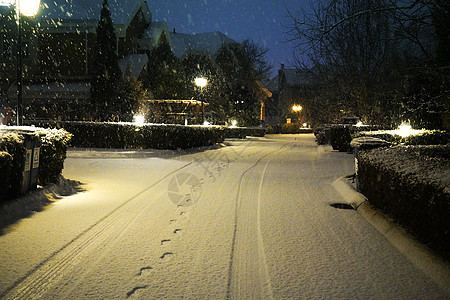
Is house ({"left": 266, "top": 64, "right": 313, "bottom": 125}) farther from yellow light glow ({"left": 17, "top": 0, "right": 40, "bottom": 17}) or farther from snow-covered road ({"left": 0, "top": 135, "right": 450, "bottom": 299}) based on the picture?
snow-covered road ({"left": 0, "top": 135, "right": 450, "bottom": 299})

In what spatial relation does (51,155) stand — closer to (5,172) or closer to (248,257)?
(5,172)

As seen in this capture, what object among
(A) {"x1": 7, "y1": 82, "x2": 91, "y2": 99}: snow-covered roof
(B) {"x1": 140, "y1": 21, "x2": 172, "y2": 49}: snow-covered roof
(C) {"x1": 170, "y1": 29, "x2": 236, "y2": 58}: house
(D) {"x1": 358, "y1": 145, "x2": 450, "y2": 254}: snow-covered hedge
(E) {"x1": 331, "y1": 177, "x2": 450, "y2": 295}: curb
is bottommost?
(E) {"x1": 331, "y1": 177, "x2": 450, "y2": 295}: curb

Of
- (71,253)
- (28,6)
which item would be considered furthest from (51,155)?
(28,6)

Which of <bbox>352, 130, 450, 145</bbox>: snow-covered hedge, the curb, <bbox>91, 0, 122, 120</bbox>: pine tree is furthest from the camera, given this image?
<bbox>91, 0, 122, 120</bbox>: pine tree

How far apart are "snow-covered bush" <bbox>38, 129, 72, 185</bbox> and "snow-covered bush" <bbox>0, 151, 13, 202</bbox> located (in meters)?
1.66

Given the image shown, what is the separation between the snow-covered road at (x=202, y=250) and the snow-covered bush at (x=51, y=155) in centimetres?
→ 80

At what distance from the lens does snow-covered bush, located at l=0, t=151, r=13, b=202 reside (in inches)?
244

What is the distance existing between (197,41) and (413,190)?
5364 cm

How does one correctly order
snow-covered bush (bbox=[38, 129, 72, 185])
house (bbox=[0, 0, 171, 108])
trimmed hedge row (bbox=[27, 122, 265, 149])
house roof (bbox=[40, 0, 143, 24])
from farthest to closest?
house roof (bbox=[40, 0, 143, 24]), house (bbox=[0, 0, 171, 108]), trimmed hedge row (bbox=[27, 122, 265, 149]), snow-covered bush (bbox=[38, 129, 72, 185])

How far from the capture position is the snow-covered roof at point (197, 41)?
51.3 metres

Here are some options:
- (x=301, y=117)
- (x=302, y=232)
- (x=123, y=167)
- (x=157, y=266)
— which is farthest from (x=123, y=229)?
(x=301, y=117)

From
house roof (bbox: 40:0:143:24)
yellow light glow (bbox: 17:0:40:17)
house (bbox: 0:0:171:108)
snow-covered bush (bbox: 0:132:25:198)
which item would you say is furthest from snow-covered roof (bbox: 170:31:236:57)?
snow-covered bush (bbox: 0:132:25:198)

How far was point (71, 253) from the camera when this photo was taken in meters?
4.57

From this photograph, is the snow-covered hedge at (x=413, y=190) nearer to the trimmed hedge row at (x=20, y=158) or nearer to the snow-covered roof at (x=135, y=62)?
the trimmed hedge row at (x=20, y=158)
